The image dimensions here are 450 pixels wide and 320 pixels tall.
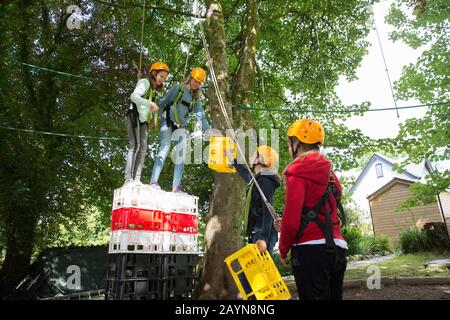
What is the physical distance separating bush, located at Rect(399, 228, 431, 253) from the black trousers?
618 inches

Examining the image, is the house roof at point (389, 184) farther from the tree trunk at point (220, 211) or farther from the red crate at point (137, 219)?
the red crate at point (137, 219)

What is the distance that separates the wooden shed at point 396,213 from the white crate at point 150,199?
19.8 metres

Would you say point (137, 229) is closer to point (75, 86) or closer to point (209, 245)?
point (209, 245)

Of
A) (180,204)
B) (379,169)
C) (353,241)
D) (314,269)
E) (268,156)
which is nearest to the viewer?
(314,269)

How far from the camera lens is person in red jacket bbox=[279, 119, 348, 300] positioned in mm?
2561

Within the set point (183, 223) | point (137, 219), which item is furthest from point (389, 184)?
point (137, 219)

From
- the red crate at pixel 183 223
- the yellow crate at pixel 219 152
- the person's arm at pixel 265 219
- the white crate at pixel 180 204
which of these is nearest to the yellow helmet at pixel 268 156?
the person's arm at pixel 265 219

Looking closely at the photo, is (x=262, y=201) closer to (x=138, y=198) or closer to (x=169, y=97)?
(x=138, y=198)

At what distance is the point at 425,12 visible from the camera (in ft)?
41.6

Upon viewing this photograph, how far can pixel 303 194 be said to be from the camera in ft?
8.56

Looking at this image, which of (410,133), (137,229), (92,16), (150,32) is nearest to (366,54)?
(410,133)

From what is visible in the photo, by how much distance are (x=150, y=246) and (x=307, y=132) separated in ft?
7.66

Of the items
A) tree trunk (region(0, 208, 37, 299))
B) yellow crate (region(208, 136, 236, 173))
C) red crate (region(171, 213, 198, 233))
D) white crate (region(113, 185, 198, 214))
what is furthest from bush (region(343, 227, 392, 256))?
white crate (region(113, 185, 198, 214))

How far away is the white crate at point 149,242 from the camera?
12.9ft
